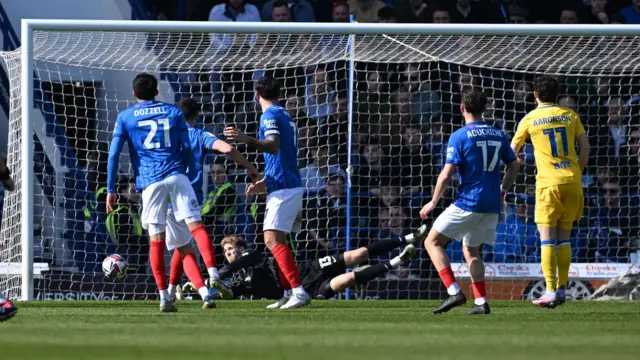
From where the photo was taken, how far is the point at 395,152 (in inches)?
558

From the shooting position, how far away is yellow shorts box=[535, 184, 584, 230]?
389 inches

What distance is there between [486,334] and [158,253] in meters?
3.59

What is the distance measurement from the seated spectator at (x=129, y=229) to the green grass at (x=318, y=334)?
340 cm

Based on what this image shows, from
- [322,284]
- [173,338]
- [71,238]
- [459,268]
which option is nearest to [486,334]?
[173,338]

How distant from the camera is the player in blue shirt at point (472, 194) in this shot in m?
8.91

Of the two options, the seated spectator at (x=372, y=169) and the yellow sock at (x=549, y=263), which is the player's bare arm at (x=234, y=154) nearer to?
the yellow sock at (x=549, y=263)

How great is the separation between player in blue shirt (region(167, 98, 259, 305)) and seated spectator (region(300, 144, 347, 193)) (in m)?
2.55

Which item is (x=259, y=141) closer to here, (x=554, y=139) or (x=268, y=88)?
(x=268, y=88)

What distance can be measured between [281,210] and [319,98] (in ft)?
14.8

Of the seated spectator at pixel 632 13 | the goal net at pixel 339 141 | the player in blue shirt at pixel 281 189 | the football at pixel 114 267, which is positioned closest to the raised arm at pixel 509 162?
the player in blue shirt at pixel 281 189

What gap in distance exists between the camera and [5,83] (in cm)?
1543

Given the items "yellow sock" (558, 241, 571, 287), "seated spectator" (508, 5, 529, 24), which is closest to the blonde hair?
"yellow sock" (558, 241, 571, 287)

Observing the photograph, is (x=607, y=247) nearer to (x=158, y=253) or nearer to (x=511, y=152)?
(x=511, y=152)

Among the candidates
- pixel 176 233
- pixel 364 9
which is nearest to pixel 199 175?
pixel 176 233
